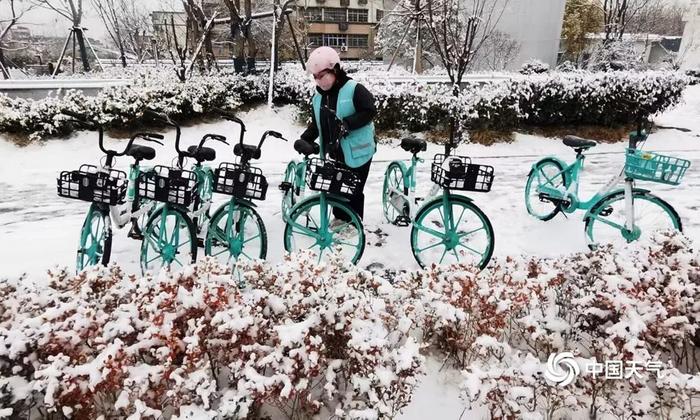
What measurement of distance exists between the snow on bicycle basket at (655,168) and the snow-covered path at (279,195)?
3.31 feet

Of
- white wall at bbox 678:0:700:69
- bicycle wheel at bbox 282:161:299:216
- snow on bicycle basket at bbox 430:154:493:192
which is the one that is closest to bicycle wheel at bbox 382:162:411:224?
snow on bicycle basket at bbox 430:154:493:192

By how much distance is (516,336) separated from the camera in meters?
2.61

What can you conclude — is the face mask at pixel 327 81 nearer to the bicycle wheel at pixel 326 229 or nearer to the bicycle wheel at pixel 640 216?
the bicycle wheel at pixel 326 229

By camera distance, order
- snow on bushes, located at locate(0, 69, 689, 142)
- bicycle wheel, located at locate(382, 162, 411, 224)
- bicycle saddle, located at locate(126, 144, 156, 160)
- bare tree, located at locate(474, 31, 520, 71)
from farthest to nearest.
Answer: bare tree, located at locate(474, 31, 520, 71) → snow on bushes, located at locate(0, 69, 689, 142) → bicycle wheel, located at locate(382, 162, 411, 224) → bicycle saddle, located at locate(126, 144, 156, 160)

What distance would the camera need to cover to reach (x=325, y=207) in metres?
3.50

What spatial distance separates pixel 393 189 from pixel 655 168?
7.55ft

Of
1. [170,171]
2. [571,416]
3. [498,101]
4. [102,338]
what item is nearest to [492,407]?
[571,416]

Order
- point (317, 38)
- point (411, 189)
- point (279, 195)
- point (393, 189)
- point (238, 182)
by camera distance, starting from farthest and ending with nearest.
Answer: point (317, 38) < point (279, 195) < point (393, 189) < point (411, 189) < point (238, 182)

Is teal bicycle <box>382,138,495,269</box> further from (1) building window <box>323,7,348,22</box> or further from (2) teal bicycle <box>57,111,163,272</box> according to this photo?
(1) building window <box>323,7,348,22</box>

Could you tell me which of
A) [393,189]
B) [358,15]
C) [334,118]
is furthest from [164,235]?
[358,15]

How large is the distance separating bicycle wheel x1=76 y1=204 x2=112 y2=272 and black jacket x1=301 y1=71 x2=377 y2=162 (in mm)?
1869

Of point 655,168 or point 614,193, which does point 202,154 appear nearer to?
point 614,193

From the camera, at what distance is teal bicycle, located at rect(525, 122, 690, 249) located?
363cm

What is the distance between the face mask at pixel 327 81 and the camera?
3.69m
